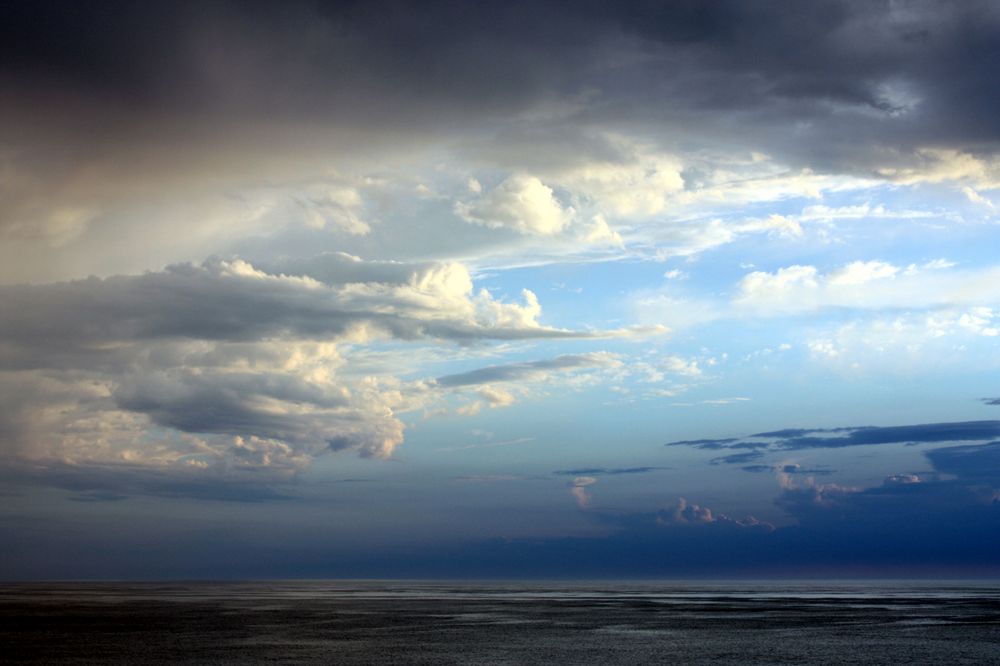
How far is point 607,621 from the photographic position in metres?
79.3

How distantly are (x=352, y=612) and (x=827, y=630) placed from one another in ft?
159

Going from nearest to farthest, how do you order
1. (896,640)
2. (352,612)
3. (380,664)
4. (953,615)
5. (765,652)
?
(380,664)
(765,652)
(896,640)
(953,615)
(352,612)

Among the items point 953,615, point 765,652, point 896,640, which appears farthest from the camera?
point 953,615

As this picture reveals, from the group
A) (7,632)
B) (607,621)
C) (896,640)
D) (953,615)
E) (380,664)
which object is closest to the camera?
(380,664)

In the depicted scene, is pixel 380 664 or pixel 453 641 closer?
pixel 380 664

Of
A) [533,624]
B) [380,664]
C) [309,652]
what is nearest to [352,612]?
[533,624]

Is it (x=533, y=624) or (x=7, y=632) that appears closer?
(x=7, y=632)

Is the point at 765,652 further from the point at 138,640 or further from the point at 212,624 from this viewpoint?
the point at 212,624

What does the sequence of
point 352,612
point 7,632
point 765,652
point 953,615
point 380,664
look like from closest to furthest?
point 380,664 → point 765,652 → point 7,632 → point 953,615 → point 352,612

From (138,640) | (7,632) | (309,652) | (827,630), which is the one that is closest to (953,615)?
(827,630)

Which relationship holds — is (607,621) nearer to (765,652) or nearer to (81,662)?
(765,652)

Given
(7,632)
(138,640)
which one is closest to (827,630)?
(138,640)

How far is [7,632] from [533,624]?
36956 millimetres

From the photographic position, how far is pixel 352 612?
319ft
